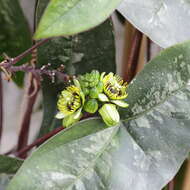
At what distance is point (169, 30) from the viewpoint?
1.29 feet

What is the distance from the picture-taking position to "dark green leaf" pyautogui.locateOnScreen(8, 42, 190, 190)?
0.38 m

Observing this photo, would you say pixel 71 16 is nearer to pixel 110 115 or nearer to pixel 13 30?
pixel 110 115

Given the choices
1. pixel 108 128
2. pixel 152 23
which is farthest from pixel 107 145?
pixel 152 23

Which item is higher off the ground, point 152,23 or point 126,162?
point 152,23

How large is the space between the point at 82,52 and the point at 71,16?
9.4 inches

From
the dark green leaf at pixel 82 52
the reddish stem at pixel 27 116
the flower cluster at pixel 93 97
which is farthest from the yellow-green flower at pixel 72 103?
the reddish stem at pixel 27 116

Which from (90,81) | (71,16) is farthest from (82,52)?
(71,16)

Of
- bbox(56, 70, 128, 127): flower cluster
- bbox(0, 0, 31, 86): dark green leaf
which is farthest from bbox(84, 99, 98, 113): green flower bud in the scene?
bbox(0, 0, 31, 86): dark green leaf

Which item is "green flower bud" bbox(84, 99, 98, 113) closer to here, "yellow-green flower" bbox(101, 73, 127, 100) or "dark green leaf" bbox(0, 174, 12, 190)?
"yellow-green flower" bbox(101, 73, 127, 100)

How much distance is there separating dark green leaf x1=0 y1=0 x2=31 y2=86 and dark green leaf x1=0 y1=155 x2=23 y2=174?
0.64 feet

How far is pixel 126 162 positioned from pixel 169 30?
139 millimetres

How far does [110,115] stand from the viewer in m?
0.40

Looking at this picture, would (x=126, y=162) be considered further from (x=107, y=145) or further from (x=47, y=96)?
(x=47, y=96)

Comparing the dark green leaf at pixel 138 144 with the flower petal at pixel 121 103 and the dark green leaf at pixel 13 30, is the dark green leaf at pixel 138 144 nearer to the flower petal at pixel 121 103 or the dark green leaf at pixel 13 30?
the flower petal at pixel 121 103
